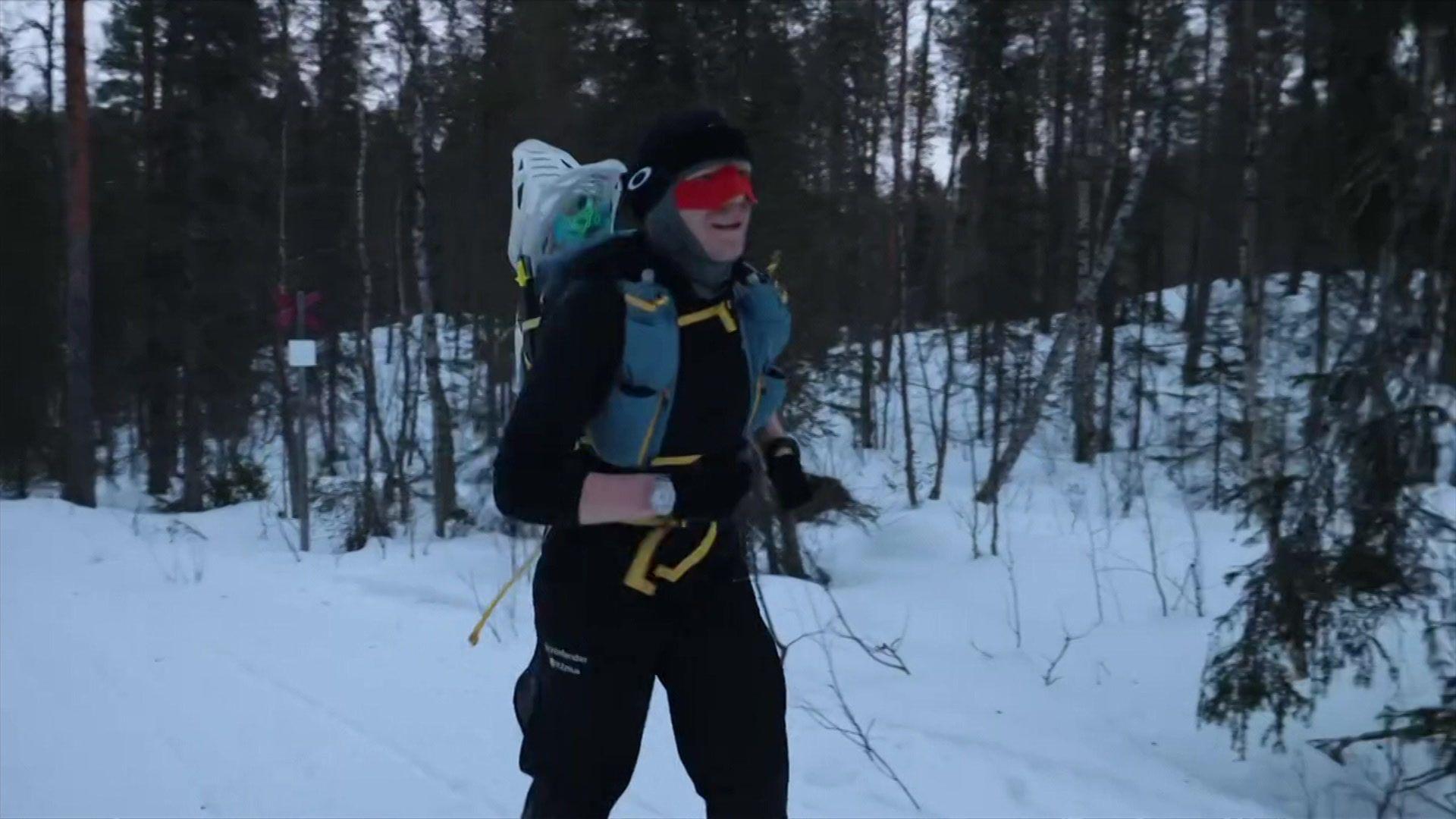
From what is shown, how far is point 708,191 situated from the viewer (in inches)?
93.8

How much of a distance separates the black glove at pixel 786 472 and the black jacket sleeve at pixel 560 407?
552 mm

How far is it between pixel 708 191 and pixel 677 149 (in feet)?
0.33

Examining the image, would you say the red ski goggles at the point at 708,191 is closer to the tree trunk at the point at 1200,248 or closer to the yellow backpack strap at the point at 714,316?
the yellow backpack strap at the point at 714,316

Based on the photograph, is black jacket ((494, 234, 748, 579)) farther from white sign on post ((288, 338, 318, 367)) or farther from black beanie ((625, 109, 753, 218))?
white sign on post ((288, 338, 318, 367))

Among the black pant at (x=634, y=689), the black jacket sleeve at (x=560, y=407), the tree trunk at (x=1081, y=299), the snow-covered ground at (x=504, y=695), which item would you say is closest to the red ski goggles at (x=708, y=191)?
the black jacket sleeve at (x=560, y=407)

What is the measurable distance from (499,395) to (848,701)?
64.2 feet

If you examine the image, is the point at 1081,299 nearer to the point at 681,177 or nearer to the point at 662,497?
the point at 681,177

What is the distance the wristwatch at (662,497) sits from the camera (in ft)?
7.42

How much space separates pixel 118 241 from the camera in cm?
2094

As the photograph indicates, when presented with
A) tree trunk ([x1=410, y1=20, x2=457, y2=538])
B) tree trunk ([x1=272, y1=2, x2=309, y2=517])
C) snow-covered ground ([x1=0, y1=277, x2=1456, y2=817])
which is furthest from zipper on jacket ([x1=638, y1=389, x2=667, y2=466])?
tree trunk ([x1=272, y1=2, x2=309, y2=517])

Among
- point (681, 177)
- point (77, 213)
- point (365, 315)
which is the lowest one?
point (365, 315)

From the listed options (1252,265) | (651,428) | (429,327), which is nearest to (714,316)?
(651,428)

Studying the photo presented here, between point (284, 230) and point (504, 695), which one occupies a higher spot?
point (284, 230)

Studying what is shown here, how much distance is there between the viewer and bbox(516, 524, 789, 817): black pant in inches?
92.8
